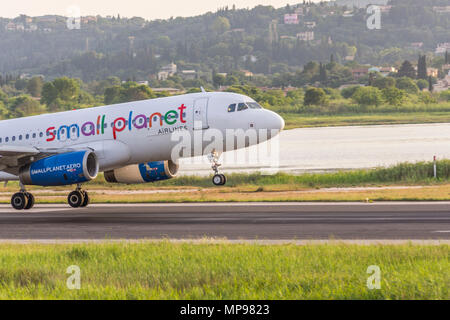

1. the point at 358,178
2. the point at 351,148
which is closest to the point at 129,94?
the point at 351,148

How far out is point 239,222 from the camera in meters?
26.6

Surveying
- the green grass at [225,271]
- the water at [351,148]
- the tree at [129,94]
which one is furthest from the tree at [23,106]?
the green grass at [225,271]

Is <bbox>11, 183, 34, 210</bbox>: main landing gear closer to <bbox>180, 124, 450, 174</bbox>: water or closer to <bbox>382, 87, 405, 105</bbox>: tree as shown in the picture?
<bbox>180, 124, 450, 174</bbox>: water

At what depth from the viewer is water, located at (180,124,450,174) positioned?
224 ft

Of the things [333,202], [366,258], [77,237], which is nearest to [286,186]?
[333,202]

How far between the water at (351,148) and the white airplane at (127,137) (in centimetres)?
2892

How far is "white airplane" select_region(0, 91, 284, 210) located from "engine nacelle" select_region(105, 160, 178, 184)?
0.19 ft

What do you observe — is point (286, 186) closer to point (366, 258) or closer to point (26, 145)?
point (26, 145)

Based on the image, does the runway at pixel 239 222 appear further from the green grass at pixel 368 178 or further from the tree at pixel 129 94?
the tree at pixel 129 94

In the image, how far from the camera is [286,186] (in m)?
44.2

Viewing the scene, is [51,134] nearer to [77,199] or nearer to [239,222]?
[77,199]

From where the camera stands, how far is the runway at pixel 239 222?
22.9 metres

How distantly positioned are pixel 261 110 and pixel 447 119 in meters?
114

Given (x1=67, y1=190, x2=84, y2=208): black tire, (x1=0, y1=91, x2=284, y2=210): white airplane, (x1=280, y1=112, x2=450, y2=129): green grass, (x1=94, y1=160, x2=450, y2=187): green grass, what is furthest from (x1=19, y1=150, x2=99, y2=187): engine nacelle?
(x1=280, y1=112, x2=450, y2=129): green grass
